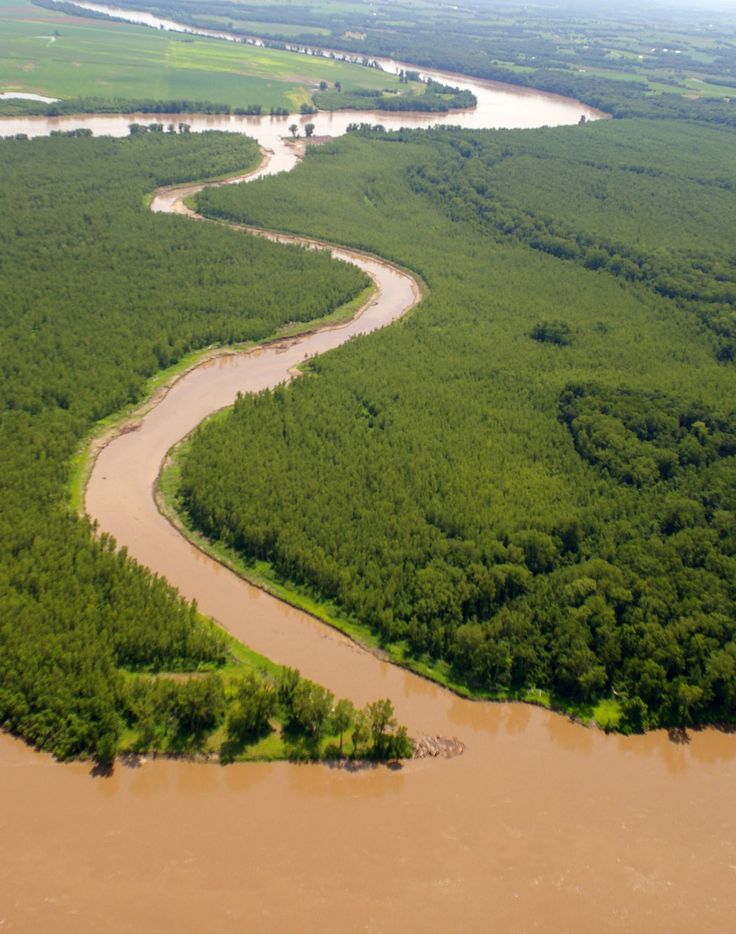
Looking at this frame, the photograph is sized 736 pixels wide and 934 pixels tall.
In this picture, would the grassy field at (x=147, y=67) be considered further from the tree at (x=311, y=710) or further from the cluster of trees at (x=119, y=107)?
the tree at (x=311, y=710)

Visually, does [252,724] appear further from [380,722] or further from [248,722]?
[380,722]

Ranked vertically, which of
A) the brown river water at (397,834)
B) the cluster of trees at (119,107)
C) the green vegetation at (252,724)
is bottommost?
the brown river water at (397,834)

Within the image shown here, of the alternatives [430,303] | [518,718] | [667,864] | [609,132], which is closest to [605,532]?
[518,718]

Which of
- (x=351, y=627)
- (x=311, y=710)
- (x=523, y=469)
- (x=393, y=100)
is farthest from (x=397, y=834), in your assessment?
(x=393, y=100)

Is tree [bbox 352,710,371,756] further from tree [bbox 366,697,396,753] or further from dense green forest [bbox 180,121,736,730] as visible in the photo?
dense green forest [bbox 180,121,736,730]

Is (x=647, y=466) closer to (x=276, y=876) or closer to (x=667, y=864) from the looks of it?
(x=667, y=864)

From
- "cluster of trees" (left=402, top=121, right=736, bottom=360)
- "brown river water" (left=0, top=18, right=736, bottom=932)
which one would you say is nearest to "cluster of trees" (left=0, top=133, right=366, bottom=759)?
"brown river water" (left=0, top=18, right=736, bottom=932)

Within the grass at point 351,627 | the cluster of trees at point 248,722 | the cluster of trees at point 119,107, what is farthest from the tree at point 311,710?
the cluster of trees at point 119,107
